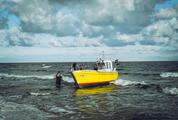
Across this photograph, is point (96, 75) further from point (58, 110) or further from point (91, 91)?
point (58, 110)

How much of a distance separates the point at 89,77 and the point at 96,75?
1.10 meters

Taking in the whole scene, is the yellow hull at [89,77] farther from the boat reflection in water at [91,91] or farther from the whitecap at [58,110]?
the whitecap at [58,110]

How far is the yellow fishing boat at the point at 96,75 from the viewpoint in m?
29.2

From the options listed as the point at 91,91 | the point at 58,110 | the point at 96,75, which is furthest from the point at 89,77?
the point at 58,110

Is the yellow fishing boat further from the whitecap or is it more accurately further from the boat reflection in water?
the whitecap

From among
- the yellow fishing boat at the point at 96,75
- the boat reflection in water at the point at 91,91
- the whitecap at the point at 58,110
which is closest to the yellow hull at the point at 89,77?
the yellow fishing boat at the point at 96,75

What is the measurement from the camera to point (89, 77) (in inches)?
1167

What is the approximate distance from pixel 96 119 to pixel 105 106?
4278mm

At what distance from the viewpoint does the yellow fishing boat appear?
2918 centimetres

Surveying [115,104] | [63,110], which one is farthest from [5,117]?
[115,104]

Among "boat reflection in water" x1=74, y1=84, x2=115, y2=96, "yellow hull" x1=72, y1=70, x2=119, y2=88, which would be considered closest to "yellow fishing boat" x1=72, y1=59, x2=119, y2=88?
"yellow hull" x1=72, y1=70, x2=119, y2=88

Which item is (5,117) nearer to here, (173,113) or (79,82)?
(173,113)

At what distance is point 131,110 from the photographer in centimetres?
1714

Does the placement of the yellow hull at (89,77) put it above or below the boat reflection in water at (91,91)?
above
